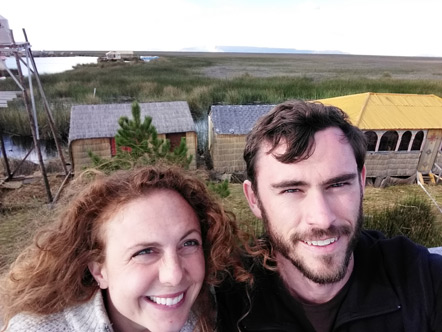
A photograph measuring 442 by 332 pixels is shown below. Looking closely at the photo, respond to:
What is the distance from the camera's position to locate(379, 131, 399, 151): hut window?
491 inches

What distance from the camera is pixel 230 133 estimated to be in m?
12.6

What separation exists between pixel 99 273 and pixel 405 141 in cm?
1372

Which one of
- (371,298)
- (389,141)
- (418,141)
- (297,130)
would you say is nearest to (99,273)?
(297,130)

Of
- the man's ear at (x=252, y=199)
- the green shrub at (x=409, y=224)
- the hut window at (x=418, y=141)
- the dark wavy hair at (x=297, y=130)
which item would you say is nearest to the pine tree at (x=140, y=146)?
the man's ear at (x=252, y=199)

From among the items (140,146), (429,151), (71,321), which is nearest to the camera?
(71,321)

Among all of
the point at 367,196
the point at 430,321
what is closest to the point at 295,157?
the point at 430,321

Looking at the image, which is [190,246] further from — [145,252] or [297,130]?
[297,130]

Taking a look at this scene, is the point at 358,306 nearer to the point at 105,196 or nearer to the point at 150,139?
the point at 105,196

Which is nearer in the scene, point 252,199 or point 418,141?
point 252,199

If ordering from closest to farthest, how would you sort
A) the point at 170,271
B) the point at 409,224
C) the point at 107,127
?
the point at 170,271 → the point at 409,224 → the point at 107,127

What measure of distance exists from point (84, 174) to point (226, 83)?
32330 millimetres

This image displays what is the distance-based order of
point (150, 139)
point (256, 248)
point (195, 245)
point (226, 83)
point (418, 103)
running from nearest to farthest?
point (195, 245)
point (256, 248)
point (150, 139)
point (418, 103)
point (226, 83)

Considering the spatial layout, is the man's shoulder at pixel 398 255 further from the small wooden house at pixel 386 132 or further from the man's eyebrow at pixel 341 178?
the small wooden house at pixel 386 132

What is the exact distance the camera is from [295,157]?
1662 millimetres
